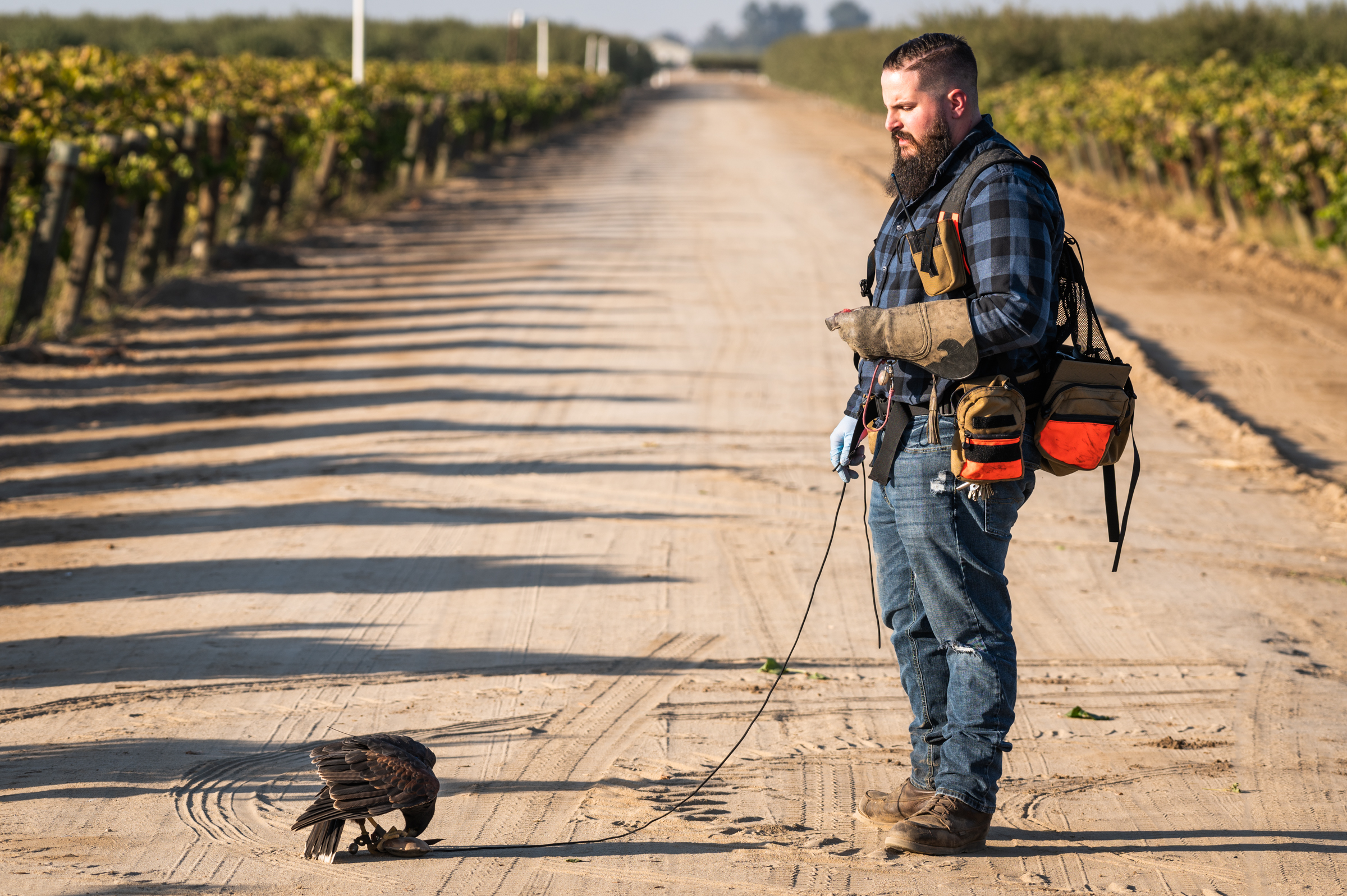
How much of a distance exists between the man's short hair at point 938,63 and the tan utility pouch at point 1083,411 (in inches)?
29.8

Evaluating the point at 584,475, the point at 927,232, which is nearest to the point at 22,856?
the point at 927,232

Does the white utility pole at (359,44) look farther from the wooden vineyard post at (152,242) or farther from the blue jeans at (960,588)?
the blue jeans at (960,588)

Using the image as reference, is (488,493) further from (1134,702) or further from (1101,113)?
(1101,113)

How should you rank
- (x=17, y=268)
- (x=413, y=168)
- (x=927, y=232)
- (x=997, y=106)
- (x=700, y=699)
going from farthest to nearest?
Result: (x=997, y=106) → (x=413, y=168) → (x=17, y=268) → (x=700, y=699) → (x=927, y=232)

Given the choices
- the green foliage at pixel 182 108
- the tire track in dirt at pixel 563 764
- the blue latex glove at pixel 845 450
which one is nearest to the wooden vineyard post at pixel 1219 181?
the green foliage at pixel 182 108

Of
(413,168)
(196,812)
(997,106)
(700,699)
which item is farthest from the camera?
(997,106)

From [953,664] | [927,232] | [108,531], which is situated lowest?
[108,531]

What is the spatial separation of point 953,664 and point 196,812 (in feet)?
7.01

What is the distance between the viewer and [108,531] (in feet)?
20.4

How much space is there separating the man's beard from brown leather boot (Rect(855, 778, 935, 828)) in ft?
5.36

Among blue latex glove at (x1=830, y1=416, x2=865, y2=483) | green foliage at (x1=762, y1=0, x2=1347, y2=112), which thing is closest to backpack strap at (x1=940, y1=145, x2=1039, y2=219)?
blue latex glove at (x1=830, y1=416, x2=865, y2=483)

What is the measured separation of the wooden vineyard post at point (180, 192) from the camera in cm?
1305

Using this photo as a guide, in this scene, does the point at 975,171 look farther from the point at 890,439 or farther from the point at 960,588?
the point at 960,588

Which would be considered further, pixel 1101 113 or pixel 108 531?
pixel 1101 113
